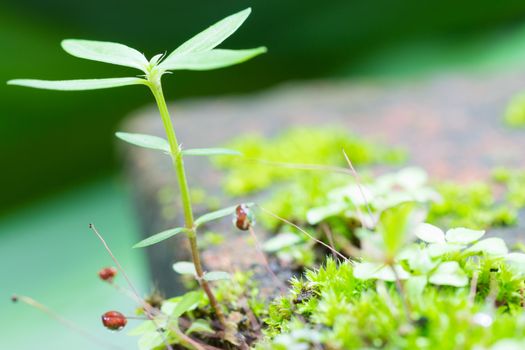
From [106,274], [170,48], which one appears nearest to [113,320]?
[106,274]

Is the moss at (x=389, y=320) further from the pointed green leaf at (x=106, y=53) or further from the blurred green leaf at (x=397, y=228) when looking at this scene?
the pointed green leaf at (x=106, y=53)

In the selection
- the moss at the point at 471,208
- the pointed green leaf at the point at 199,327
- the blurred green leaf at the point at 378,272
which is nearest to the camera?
the blurred green leaf at the point at 378,272

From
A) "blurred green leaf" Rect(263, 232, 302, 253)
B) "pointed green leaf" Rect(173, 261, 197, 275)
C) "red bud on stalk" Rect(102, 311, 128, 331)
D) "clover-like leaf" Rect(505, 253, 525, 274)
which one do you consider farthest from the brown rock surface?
"clover-like leaf" Rect(505, 253, 525, 274)

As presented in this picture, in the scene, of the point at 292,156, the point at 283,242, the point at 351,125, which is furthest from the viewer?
the point at 351,125

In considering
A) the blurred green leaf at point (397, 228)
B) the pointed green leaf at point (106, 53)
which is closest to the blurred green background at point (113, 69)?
the pointed green leaf at point (106, 53)

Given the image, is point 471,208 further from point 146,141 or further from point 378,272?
point 146,141

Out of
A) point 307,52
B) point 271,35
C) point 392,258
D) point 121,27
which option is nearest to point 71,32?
point 121,27

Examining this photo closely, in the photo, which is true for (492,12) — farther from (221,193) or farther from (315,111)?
(221,193)
